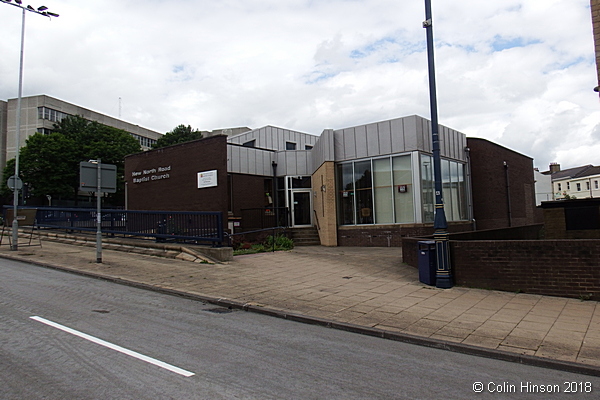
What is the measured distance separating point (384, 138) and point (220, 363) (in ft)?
47.7

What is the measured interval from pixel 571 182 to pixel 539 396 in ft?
299

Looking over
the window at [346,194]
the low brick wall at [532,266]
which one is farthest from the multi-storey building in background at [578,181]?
the low brick wall at [532,266]

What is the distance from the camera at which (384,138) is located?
58.4ft

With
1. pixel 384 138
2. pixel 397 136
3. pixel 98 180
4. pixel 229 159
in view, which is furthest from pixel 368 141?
pixel 98 180

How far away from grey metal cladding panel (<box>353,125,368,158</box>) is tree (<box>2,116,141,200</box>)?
1502 inches

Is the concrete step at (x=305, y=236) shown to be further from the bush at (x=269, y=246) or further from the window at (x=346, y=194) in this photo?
the bush at (x=269, y=246)

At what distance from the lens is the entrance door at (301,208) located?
21.7 metres

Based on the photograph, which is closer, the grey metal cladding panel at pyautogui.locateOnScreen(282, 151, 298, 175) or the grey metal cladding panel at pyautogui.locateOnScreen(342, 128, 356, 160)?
the grey metal cladding panel at pyautogui.locateOnScreen(342, 128, 356, 160)

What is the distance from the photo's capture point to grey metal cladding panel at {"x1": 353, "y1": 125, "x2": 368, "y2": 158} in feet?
60.3

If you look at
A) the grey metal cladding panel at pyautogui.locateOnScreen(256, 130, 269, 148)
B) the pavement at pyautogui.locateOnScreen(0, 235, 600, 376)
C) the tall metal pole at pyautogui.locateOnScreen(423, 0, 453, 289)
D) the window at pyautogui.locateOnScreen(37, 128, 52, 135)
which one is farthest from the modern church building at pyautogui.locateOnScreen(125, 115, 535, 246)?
the window at pyautogui.locateOnScreen(37, 128, 52, 135)

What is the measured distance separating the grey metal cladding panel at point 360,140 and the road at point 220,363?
12.4 m

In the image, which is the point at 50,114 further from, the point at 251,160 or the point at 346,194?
the point at 346,194

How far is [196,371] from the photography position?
4457mm

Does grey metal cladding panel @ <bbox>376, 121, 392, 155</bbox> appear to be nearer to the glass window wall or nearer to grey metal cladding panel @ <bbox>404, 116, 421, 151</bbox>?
the glass window wall
